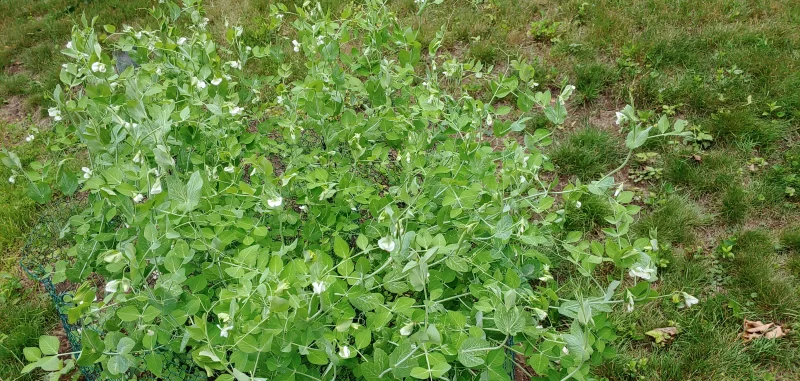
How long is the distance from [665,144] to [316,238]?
8.03ft

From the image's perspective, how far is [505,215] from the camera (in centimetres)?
162

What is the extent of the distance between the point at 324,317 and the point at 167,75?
4.41 ft

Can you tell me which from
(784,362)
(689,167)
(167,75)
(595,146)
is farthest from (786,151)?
(167,75)

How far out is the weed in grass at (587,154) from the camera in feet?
10.8

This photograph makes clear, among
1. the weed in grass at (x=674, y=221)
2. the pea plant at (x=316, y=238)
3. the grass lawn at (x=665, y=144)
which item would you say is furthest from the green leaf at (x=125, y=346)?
the weed in grass at (x=674, y=221)

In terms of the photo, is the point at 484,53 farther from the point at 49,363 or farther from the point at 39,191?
the point at 49,363

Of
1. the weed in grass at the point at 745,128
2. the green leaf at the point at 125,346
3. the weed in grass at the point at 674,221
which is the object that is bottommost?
the weed in grass at the point at 674,221

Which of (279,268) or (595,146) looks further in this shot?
(595,146)

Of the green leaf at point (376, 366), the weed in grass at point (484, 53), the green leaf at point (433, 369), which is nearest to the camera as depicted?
the green leaf at point (433, 369)

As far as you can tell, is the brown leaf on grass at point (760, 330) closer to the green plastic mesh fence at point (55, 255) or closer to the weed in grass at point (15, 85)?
the green plastic mesh fence at point (55, 255)

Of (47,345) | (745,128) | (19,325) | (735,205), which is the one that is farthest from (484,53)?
(47,345)

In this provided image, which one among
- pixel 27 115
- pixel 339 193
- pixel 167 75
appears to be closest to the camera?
pixel 339 193

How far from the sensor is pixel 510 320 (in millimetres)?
1386

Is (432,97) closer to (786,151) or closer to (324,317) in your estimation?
(324,317)
